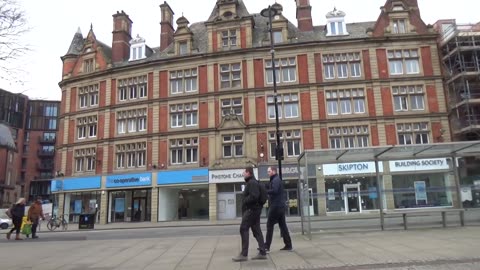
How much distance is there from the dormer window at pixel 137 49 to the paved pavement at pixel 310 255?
1158 inches

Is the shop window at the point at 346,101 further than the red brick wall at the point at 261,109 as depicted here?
No

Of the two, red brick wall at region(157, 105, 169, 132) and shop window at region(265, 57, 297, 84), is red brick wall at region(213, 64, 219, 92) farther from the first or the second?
red brick wall at region(157, 105, 169, 132)

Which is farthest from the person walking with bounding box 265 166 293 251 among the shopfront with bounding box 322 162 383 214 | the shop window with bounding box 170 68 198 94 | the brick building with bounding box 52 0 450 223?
the shop window with bounding box 170 68 198 94

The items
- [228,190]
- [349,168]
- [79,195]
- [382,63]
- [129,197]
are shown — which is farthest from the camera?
[79,195]

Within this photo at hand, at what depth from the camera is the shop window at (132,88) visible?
37562 mm

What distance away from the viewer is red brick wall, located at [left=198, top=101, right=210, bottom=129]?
35000mm

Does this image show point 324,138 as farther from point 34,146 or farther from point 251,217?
point 34,146

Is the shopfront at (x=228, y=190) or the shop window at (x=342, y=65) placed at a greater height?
the shop window at (x=342, y=65)

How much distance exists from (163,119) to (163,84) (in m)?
3.22

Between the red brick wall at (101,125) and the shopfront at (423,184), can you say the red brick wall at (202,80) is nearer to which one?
the red brick wall at (101,125)

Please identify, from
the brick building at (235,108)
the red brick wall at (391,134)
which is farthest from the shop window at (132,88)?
the red brick wall at (391,134)

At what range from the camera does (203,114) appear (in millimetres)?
35219

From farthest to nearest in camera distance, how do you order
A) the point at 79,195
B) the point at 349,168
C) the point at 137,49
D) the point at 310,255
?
the point at 137,49
the point at 79,195
the point at 349,168
the point at 310,255

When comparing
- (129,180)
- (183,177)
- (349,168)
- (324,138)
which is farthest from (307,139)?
(349,168)
